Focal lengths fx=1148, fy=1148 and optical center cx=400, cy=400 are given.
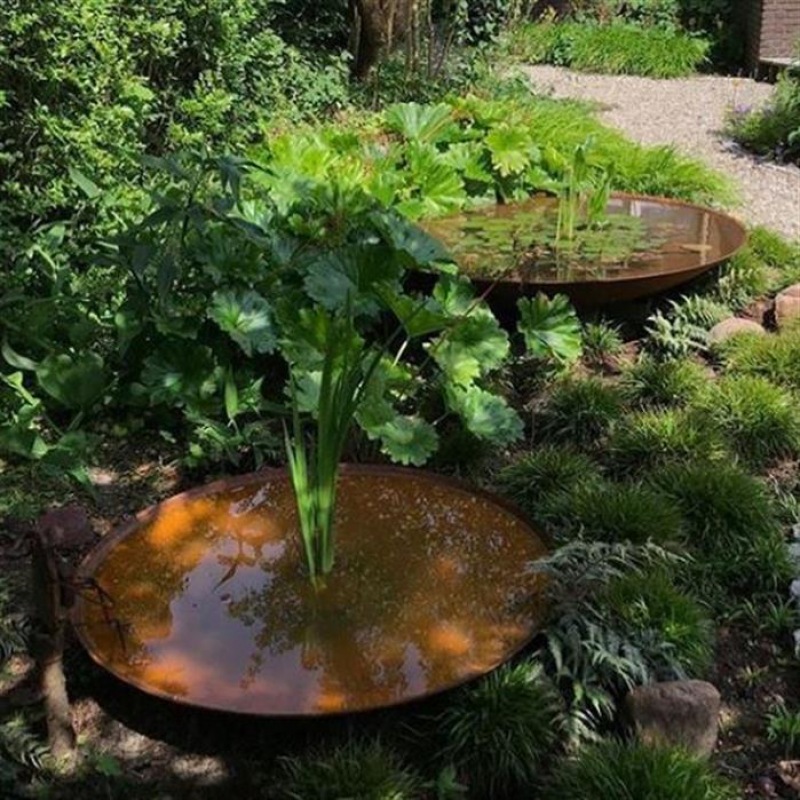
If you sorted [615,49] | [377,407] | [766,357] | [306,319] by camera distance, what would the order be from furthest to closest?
[615,49]
[766,357]
[306,319]
[377,407]

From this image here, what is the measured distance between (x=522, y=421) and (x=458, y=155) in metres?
2.45

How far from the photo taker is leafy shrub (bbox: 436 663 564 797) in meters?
2.57

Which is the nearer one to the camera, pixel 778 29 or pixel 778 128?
pixel 778 128

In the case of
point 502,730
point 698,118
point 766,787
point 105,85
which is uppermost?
point 105,85

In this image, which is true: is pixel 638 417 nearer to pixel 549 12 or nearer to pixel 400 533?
pixel 400 533

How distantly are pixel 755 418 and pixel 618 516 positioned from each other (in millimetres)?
1026

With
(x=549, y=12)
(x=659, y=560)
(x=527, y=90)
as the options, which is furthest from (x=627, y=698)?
(x=549, y=12)

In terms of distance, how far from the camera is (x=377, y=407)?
142 inches

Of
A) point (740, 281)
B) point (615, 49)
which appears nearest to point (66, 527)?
point (740, 281)

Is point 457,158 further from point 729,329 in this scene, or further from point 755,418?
point 755,418

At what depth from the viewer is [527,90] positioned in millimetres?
8750

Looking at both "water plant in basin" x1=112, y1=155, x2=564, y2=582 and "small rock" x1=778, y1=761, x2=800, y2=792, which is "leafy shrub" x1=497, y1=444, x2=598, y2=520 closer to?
"water plant in basin" x1=112, y1=155, x2=564, y2=582

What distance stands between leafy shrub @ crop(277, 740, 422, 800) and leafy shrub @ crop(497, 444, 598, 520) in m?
1.19

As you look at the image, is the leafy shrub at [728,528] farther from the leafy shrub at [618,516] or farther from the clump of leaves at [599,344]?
the clump of leaves at [599,344]
